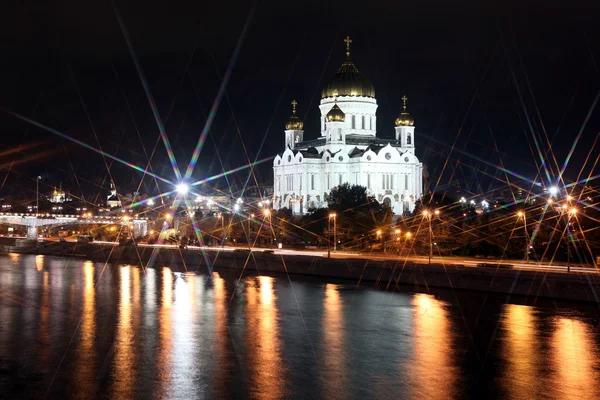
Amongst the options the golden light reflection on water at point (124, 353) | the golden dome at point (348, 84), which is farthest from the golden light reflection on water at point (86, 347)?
the golden dome at point (348, 84)

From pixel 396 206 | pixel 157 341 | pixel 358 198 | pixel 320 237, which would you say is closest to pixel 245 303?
pixel 157 341

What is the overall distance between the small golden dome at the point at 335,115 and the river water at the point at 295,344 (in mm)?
48466

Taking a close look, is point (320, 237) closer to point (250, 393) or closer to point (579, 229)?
point (579, 229)

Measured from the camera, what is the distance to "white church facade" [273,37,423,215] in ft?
296

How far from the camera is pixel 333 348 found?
25.4m

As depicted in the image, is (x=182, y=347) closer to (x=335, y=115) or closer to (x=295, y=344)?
(x=295, y=344)

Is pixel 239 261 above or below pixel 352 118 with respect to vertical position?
below

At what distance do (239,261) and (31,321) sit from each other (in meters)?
23.4

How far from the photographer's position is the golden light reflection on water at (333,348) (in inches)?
808

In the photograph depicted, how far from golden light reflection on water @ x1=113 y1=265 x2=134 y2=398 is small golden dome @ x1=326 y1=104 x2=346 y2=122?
51.8 m

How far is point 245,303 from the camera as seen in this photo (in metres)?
36.2

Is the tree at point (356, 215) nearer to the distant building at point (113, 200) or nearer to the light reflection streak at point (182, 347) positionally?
the light reflection streak at point (182, 347)

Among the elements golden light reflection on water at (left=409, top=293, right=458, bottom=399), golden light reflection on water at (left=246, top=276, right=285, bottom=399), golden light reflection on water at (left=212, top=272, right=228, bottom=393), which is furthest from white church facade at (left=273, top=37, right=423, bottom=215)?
golden light reflection on water at (left=409, top=293, right=458, bottom=399)

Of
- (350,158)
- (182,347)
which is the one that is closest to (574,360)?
(182,347)
